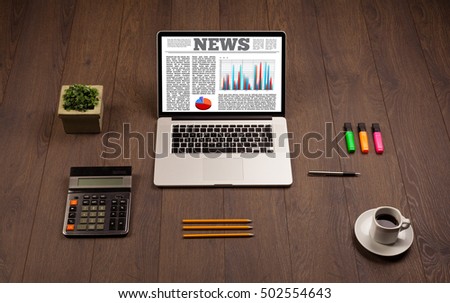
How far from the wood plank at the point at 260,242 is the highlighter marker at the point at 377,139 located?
323mm

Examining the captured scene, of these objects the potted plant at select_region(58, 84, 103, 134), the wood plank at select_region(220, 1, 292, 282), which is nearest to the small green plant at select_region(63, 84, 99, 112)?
the potted plant at select_region(58, 84, 103, 134)

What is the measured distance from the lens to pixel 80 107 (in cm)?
176

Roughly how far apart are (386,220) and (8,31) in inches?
56.0

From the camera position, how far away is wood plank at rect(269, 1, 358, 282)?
5.18 ft

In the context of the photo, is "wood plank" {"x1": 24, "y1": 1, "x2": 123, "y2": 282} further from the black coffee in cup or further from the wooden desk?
the black coffee in cup

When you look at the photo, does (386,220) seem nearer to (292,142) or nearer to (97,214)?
(292,142)

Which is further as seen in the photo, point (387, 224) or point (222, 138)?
point (222, 138)

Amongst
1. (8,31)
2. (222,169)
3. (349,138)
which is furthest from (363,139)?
(8,31)

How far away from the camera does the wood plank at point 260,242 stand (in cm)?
156

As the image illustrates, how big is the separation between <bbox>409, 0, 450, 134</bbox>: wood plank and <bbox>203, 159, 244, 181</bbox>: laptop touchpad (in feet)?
2.18

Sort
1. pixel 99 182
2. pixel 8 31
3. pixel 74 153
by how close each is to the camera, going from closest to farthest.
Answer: pixel 99 182, pixel 74 153, pixel 8 31

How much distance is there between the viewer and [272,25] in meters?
2.24
